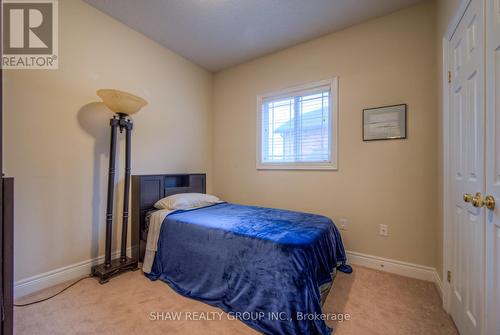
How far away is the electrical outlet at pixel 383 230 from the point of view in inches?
91.3

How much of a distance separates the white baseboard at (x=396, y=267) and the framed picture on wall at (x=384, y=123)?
127 cm

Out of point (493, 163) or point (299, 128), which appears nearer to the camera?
point (493, 163)

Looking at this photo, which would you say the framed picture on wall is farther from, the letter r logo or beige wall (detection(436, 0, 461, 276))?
the letter r logo

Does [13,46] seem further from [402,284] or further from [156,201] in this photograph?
[402,284]

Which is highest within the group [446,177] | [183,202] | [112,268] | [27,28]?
[27,28]

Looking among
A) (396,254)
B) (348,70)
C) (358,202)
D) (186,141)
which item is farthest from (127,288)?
(348,70)

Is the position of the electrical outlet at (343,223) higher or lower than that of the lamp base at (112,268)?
higher

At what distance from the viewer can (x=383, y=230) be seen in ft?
7.66

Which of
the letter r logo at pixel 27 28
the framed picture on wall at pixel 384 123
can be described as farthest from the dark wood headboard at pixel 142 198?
the framed picture on wall at pixel 384 123

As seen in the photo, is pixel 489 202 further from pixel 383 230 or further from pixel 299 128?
pixel 299 128

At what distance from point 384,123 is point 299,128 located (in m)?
0.98

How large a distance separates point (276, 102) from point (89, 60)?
7.16 ft

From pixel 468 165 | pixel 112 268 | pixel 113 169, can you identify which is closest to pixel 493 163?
pixel 468 165

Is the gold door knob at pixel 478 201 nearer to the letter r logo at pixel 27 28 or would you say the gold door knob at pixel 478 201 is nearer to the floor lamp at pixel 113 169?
the floor lamp at pixel 113 169
